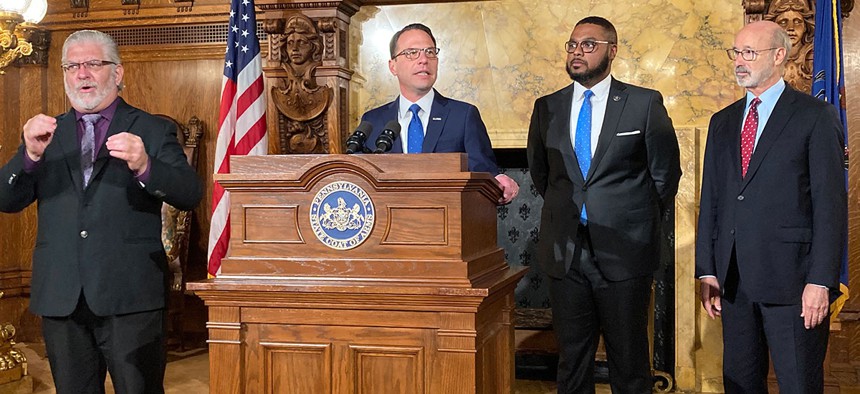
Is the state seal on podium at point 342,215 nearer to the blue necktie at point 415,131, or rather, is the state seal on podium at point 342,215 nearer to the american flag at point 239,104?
the blue necktie at point 415,131

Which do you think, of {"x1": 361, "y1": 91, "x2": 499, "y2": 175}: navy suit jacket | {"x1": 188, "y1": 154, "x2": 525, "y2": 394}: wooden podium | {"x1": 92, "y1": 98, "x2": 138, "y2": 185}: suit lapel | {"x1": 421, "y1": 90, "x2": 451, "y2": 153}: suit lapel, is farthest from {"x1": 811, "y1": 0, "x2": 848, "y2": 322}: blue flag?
{"x1": 92, "y1": 98, "x2": 138, "y2": 185}: suit lapel

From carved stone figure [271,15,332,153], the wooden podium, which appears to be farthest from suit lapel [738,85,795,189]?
carved stone figure [271,15,332,153]

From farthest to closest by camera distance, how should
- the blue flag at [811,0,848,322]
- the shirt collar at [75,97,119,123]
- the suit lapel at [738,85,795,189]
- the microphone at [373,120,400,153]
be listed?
the blue flag at [811,0,848,322], the suit lapel at [738,85,795,189], the shirt collar at [75,97,119,123], the microphone at [373,120,400,153]

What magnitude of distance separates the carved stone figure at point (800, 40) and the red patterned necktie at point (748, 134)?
5.48 feet

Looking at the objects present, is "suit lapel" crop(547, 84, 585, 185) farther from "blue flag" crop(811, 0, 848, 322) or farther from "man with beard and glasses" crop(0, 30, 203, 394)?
"blue flag" crop(811, 0, 848, 322)

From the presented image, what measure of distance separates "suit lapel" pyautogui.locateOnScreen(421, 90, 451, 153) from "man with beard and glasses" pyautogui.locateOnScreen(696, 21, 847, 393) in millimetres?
958

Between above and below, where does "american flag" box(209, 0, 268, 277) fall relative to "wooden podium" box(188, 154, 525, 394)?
above

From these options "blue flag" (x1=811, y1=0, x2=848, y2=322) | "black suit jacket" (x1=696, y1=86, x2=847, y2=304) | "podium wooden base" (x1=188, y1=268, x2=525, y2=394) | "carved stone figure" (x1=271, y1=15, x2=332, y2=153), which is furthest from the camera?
"carved stone figure" (x1=271, y1=15, x2=332, y2=153)

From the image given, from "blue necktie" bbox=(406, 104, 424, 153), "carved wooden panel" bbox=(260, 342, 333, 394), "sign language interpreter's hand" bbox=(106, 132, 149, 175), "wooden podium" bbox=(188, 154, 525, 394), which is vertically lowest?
"carved wooden panel" bbox=(260, 342, 333, 394)

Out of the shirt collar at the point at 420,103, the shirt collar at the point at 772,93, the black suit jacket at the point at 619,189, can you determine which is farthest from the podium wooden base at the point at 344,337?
the shirt collar at the point at 772,93

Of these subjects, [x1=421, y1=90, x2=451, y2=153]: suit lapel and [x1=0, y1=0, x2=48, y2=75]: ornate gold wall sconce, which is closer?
[x1=421, y1=90, x2=451, y2=153]: suit lapel

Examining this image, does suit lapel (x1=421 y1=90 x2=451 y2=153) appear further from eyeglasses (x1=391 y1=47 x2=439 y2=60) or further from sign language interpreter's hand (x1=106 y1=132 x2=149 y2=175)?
sign language interpreter's hand (x1=106 y1=132 x2=149 y2=175)

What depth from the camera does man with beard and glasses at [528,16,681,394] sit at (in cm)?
288

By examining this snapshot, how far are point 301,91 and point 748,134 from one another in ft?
9.30
